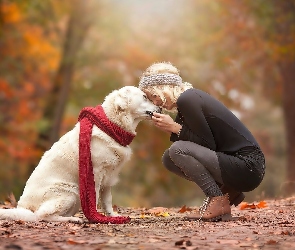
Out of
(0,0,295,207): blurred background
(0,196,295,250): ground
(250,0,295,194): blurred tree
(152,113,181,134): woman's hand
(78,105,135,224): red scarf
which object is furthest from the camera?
(0,0,295,207): blurred background

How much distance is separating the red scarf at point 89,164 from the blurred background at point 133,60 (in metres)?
7.83

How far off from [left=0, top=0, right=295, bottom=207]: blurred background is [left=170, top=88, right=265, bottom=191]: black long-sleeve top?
24.2 feet

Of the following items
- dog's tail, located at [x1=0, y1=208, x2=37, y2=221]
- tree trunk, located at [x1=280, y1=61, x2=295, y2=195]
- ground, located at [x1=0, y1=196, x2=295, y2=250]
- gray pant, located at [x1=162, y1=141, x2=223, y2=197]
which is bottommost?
ground, located at [x1=0, y1=196, x2=295, y2=250]

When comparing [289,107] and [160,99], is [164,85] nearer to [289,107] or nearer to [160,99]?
[160,99]

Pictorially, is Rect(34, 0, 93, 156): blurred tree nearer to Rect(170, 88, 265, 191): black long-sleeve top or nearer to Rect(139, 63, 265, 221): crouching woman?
Rect(139, 63, 265, 221): crouching woman

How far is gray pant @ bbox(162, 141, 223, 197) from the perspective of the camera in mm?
5039

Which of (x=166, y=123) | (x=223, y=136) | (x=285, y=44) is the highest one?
(x=285, y=44)

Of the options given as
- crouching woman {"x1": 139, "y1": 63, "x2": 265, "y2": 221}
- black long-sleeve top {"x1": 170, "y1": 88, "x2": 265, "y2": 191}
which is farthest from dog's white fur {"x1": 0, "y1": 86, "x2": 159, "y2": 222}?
black long-sleeve top {"x1": 170, "y1": 88, "x2": 265, "y2": 191}

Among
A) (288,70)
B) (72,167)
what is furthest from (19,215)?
(288,70)

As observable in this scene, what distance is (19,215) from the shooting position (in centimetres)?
500

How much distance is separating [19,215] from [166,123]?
5.11 feet

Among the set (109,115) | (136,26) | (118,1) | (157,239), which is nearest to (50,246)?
(157,239)

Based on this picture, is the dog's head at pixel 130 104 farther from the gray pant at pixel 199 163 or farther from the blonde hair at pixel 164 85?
the gray pant at pixel 199 163

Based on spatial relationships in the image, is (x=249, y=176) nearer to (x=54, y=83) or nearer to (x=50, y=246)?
(x=50, y=246)
